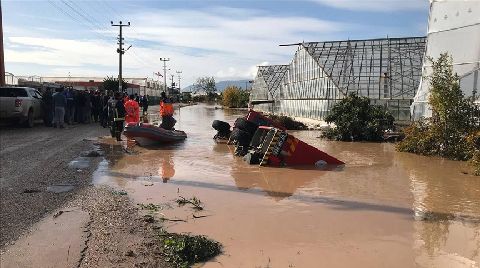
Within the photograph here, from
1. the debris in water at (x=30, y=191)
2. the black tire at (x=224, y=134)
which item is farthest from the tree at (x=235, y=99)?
the debris in water at (x=30, y=191)

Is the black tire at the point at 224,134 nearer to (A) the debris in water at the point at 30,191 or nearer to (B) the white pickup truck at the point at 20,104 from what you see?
(B) the white pickup truck at the point at 20,104

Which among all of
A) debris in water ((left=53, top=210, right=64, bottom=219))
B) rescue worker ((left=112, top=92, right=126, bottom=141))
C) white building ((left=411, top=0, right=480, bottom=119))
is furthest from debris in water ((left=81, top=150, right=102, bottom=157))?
white building ((left=411, top=0, right=480, bottom=119))

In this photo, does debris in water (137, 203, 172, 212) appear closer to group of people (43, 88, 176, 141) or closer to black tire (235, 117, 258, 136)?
black tire (235, 117, 258, 136)

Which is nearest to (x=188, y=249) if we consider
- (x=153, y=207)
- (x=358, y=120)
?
(x=153, y=207)

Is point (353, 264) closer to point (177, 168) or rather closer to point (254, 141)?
point (177, 168)

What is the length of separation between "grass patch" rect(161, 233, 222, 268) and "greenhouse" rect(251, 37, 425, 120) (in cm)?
2216

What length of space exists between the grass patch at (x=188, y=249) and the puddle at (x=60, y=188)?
3653mm

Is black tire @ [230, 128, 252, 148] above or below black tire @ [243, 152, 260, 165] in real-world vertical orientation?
above

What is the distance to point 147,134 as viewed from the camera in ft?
53.9

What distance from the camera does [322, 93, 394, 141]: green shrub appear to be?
20469mm

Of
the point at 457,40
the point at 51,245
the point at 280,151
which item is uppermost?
the point at 457,40

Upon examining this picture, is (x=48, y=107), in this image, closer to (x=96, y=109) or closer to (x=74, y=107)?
(x=74, y=107)

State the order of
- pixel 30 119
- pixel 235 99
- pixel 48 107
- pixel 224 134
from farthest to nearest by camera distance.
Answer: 1. pixel 235 99
2. pixel 48 107
3. pixel 30 119
4. pixel 224 134

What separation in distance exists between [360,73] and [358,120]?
10.0 m
